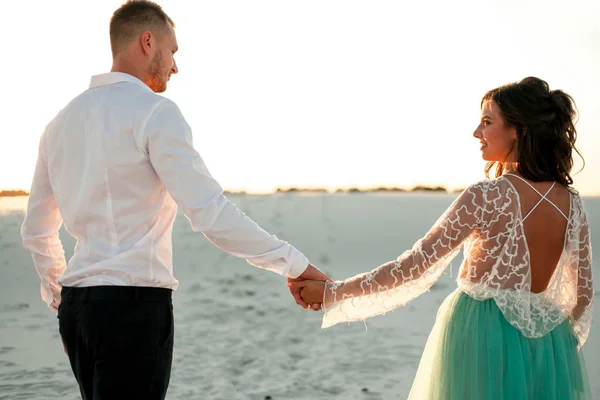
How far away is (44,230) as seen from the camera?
2891 millimetres

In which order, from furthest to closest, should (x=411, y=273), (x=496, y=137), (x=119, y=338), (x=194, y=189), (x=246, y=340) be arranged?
(x=246, y=340) → (x=411, y=273) → (x=496, y=137) → (x=194, y=189) → (x=119, y=338)

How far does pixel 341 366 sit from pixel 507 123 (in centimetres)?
372

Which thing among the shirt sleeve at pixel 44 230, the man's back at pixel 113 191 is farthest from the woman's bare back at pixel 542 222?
the shirt sleeve at pixel 44 230

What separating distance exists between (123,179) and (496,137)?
4.49 feet

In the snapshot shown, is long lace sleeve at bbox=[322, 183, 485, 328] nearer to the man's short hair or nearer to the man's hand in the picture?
the man's hand

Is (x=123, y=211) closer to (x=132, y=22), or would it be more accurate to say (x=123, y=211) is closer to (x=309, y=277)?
(x=132, y=22)

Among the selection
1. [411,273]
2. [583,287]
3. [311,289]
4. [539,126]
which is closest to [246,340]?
[311,289]

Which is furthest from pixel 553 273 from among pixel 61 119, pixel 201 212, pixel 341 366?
pixel 341 366

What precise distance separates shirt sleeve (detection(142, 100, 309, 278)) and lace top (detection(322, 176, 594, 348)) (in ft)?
2.20

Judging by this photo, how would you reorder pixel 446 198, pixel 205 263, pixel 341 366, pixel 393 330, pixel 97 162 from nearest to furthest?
pixel 97 162, pixel 341 366, pixel 393 330, pixel 205 263, pixel 446 198

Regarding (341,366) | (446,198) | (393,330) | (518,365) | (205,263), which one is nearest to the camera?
(518,365)

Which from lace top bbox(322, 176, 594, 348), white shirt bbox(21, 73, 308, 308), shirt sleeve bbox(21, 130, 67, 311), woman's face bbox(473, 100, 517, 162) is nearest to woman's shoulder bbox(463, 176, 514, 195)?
lace top bbox(322, 176, 594, 348)

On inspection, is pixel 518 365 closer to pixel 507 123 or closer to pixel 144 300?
pixel 507 123

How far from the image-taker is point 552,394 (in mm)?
2672
